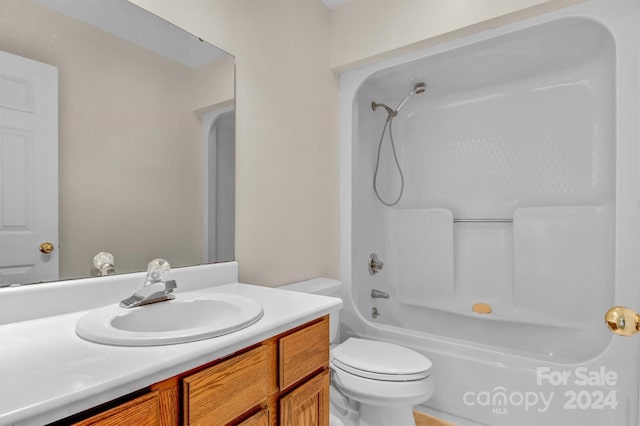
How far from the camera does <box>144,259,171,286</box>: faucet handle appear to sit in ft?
3.70

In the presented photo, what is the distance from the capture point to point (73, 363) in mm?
654

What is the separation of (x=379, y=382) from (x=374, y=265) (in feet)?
3.61

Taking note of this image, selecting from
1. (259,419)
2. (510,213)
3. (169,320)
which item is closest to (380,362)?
(259,419)

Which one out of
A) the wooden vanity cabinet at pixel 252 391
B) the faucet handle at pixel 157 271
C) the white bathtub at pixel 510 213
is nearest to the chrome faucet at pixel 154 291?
the faucet handle at pixel 157 271

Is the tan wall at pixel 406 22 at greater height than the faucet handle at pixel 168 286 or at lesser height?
greater

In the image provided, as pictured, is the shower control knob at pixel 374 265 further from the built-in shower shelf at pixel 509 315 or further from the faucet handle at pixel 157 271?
the faucet handle at pixel 157 271

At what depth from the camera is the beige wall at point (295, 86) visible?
1609 mm

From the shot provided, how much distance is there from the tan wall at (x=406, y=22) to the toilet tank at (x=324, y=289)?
4.41 feet

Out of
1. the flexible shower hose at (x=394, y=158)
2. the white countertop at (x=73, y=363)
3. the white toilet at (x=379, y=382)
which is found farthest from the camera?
the flexible shower hose at (x=394, y=158)

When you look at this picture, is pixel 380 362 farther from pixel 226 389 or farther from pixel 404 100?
pixel 404 100

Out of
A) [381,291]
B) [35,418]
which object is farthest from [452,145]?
[35,418]

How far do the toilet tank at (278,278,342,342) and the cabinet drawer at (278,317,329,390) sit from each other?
1.94ft

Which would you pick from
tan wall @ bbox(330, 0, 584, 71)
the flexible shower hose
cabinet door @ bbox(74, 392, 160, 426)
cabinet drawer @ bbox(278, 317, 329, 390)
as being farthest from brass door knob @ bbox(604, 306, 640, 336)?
the flexible shower hose

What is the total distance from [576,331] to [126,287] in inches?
92.1
